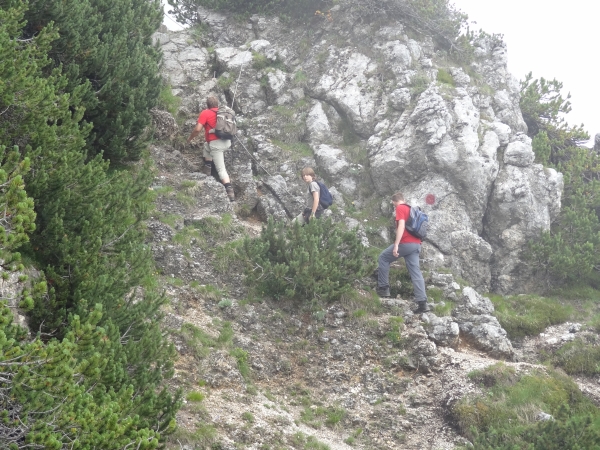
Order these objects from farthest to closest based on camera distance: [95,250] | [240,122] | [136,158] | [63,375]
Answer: [240,122]
[136,158]
[95,250]
[63,375]

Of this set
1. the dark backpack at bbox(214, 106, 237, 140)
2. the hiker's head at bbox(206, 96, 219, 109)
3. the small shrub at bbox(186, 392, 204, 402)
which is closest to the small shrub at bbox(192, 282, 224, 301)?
the small shrub at bbox(186, 392, 204, 402)

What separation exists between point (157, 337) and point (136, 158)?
17.9 feet

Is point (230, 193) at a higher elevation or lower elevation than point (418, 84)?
lower

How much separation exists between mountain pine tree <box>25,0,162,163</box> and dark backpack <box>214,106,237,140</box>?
7.32 ft

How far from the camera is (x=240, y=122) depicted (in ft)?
53.5

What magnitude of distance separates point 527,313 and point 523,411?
4835mm

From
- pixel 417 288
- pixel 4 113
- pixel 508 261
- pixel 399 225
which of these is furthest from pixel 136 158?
pixel 508 261

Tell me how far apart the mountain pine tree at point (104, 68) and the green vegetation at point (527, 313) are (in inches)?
385

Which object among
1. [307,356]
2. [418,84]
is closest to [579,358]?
[307,356]

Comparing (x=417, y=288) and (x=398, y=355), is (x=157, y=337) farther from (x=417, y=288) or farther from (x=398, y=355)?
(x=417, y=288)

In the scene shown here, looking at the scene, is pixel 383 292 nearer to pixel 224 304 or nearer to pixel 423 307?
pixel 423 307

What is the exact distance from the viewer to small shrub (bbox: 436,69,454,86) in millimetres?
17250

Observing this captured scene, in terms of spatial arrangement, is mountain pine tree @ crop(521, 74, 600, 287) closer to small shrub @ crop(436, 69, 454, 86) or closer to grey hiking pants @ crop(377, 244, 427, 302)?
small shrub @ crop(436, 69, 454, 86)

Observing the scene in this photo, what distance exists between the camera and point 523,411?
828cm
